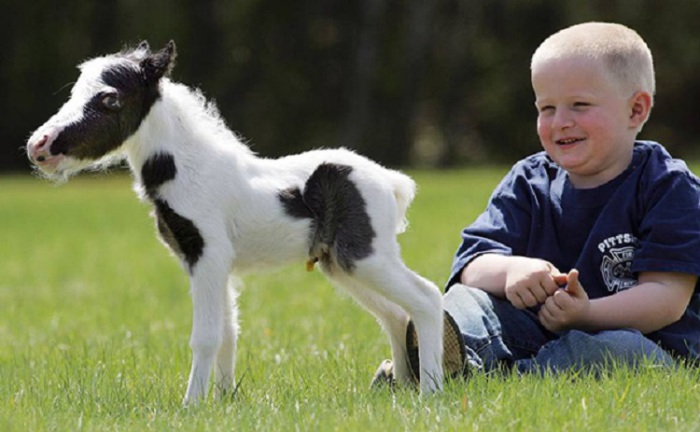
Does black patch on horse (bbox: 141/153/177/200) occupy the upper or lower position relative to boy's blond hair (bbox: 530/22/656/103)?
lower

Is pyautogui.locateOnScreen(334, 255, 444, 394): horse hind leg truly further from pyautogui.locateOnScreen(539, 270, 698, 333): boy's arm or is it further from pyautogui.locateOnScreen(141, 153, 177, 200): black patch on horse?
pyautogui.locateOnScreen(141, 153, 177, 200): black patch on horse

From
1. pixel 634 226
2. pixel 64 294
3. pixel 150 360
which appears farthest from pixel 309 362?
pixel 64 294

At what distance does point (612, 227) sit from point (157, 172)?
193cm

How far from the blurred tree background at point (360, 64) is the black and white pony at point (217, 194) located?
105 ft

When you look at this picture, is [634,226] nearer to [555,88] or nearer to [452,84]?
[555,88]

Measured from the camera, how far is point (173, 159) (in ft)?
14.9

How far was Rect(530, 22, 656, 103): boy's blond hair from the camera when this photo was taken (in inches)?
196

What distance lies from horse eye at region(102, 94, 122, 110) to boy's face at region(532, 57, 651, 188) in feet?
5.88

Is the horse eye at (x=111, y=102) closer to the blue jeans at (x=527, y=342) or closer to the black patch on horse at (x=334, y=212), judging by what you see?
the black patch on horse at (x=334, y=212)

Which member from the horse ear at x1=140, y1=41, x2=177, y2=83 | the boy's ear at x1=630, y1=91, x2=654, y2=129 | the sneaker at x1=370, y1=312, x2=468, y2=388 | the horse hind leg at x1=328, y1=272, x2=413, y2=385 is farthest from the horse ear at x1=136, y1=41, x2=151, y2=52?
the boy's ear at x1=630, y1=91, x2=654, y2=129

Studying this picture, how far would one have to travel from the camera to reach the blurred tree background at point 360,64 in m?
37.9

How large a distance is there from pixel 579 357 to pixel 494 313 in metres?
0.45

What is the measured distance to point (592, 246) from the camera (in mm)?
5027

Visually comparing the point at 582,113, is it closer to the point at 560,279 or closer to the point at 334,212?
the point at 560,279
